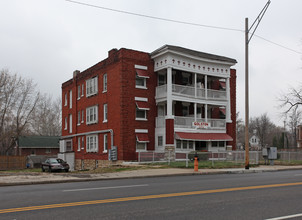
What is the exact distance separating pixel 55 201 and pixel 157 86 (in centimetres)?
2380

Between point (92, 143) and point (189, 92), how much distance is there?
1174 cm

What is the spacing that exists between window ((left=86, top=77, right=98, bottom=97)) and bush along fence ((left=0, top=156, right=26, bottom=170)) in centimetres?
1472

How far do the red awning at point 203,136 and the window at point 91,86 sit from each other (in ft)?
35.0

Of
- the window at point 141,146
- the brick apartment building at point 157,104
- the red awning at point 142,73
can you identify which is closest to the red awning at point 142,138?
the brick apartment building at point 157,104

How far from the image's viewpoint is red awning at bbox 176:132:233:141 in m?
30.0

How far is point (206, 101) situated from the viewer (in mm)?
32812

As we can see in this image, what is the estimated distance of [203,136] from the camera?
31453 millimetres

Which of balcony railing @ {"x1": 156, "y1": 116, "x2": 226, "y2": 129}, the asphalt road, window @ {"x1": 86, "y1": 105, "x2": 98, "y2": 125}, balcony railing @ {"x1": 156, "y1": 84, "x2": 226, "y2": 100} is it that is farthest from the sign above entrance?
the asphalt road

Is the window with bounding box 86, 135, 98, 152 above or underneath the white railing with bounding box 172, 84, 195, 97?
underneath

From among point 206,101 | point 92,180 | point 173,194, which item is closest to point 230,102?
point 206,101

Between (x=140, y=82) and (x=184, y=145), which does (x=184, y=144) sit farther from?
(x=140, y=82)

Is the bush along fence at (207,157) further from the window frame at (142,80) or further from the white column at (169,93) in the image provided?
the window frame at (142,80)

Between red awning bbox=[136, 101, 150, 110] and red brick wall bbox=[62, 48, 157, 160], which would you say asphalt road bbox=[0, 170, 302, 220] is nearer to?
red brick wall bbox=[62, 48, 157, 160]

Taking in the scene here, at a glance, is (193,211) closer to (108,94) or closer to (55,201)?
(55,201)
